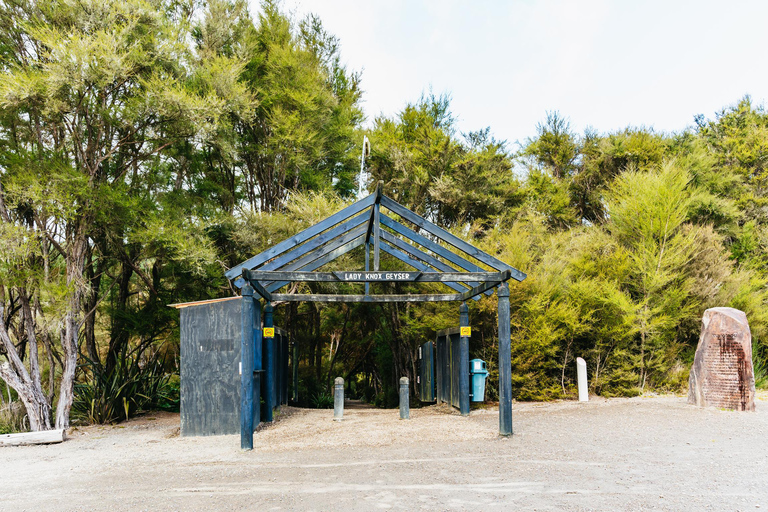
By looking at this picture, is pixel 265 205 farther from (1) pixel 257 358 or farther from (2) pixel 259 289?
(2) pixel 259 289

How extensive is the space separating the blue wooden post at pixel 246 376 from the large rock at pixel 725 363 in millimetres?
8410

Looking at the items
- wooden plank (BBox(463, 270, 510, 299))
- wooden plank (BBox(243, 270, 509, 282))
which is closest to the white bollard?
wooden plank (BBox(463, 270, 510, 299))

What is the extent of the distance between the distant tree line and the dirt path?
2.97m

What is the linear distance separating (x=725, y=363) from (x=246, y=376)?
8.60m

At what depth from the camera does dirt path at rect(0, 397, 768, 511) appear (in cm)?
482

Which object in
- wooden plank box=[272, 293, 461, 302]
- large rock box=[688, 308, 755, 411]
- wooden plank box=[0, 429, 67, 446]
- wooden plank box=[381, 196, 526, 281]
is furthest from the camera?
large rock box=[688, 308, 755, 411]

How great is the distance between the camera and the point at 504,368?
820 cm

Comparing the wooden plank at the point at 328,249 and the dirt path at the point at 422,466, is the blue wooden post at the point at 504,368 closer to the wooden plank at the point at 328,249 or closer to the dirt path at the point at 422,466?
the dirt path at the point at 422,466

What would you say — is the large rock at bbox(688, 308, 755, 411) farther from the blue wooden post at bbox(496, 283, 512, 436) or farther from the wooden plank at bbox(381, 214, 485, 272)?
the wooden plank at bbox(381, 214, 485, 272)

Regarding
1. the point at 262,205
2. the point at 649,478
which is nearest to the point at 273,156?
the point at 262,205

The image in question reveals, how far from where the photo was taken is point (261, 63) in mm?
15805

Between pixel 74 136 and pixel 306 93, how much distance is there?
6.19 m

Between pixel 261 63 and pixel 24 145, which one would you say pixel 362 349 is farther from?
pixel 24 145

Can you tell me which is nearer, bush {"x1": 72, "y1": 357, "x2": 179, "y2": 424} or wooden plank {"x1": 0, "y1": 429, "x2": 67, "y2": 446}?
wooden plank {"x1": 0, "y1": 429, "x2": 67, "y2": 446}
